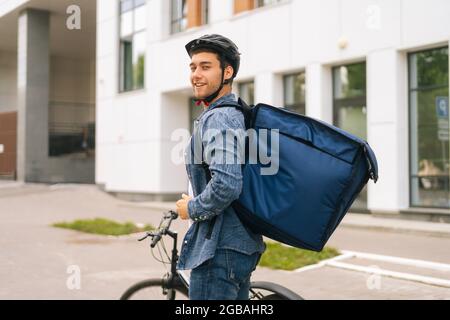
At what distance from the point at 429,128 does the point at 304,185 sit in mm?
10744

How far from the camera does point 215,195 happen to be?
246cm

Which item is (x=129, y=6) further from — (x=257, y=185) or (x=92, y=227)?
(x=257, y=185)

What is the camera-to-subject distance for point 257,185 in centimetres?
258

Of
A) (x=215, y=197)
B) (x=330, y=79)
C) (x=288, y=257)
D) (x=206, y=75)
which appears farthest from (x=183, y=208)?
(x=330, y=79)

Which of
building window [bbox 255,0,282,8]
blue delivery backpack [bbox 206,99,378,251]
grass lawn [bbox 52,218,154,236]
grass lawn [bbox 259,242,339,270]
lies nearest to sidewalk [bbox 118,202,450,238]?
grass lawn [bbox 259,242,339,270]

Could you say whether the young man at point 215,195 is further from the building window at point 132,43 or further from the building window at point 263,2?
the building window at point 132,43

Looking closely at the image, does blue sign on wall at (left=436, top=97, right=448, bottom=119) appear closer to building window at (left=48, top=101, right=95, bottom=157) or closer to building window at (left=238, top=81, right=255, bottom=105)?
building window at (left=238, top=81, right=255, bottom=105)

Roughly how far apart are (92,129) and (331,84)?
67.0ft

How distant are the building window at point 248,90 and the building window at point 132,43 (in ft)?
15.5

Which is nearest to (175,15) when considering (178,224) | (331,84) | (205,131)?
(331,84)

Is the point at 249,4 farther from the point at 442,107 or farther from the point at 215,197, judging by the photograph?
the point at 215,197

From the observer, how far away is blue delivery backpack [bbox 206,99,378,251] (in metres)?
2.56
